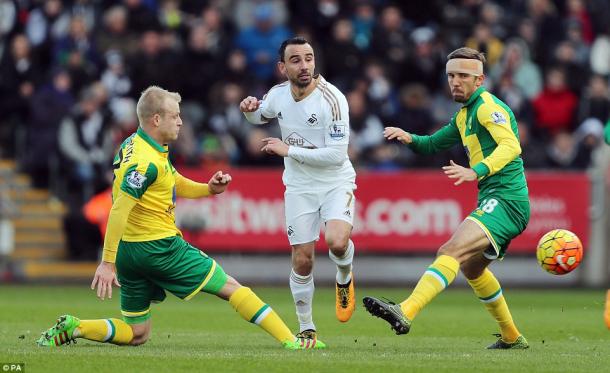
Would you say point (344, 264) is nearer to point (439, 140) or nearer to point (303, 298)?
point (303, 298)

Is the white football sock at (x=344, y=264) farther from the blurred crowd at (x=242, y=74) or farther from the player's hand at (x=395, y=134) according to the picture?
the blurred crowd at (x=242, y=74)

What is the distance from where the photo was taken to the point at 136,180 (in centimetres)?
1019

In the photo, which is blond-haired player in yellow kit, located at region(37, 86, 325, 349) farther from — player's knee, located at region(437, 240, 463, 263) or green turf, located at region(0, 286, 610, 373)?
player's knee, located at region(437, 240, 463, 263)

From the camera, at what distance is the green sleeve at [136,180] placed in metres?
10.2

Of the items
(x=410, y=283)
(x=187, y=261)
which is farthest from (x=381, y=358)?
(x=410, y=283)

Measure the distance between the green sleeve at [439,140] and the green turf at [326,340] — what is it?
1.75 meters

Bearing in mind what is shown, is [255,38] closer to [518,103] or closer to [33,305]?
[518,103]

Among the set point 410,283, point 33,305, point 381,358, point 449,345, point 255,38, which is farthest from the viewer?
point 255,38

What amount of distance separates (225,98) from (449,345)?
11340mm

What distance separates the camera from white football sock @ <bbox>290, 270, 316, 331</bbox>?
11.9 metres

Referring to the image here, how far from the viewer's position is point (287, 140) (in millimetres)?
12070

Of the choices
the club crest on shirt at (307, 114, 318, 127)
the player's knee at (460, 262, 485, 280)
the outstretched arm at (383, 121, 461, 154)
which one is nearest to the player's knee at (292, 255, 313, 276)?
the club crest on shirt at (307, 114, 318, 127)

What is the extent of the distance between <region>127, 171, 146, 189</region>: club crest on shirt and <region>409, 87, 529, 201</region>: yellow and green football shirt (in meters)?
2.65
